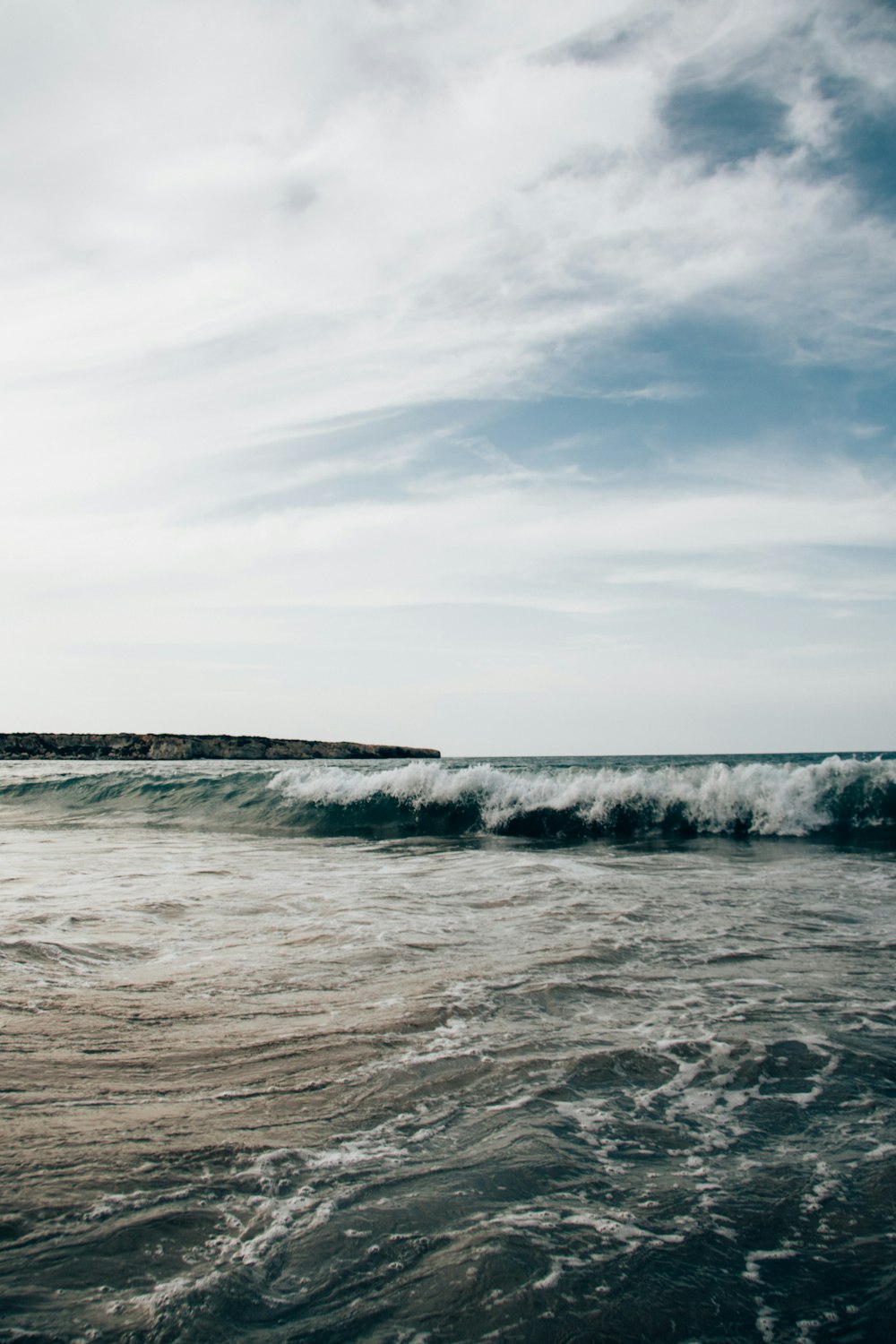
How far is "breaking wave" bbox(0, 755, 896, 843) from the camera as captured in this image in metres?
15.8

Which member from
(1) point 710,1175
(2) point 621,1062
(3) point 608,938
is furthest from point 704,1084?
(3) point 608,938

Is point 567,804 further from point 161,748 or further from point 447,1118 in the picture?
point 161,748

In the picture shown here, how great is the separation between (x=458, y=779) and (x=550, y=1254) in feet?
53.2

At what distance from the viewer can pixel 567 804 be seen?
17047 mm

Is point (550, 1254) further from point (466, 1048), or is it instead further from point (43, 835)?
point (43, 835)

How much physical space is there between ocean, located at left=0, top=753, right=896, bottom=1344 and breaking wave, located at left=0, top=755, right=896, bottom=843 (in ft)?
25.1

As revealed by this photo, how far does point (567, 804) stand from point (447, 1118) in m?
14.1

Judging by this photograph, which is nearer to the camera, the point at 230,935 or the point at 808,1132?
the point at 808,1132

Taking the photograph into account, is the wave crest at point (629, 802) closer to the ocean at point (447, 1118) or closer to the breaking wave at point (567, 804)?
the breaking wave at point (567, 804)

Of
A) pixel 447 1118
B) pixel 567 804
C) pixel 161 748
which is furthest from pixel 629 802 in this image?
pixel 161 748

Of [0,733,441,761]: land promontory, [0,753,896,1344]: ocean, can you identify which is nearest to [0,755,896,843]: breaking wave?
[0,753,896,1344]: ocean

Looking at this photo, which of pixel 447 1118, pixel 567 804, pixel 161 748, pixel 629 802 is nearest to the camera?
pixel 447 1118

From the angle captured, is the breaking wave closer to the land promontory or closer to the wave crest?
the wave crest

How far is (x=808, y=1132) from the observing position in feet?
10.4
